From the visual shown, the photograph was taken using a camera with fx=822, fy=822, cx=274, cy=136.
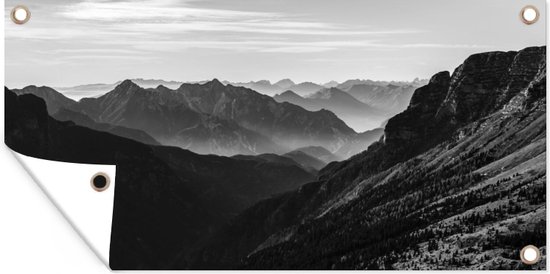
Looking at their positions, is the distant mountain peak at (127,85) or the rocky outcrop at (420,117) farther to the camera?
the rocky outcrop at (420,117)

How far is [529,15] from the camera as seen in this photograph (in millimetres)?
10961

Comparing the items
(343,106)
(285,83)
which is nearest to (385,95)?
(343,106)

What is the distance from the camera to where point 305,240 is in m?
13.7

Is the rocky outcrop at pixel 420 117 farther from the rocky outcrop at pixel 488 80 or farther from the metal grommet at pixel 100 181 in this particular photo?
the metal grommet at pixel 100 181

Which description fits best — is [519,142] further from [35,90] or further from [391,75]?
[35,90]

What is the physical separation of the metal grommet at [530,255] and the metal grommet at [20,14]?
23.8ft

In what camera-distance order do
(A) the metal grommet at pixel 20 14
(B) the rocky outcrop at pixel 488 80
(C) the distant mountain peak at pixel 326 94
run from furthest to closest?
(B) the rocky outcrop at pixel 488 80 < (C) the distant mountain peak at pixel 326 94 < (A) the metal grommet at pixel 20 14

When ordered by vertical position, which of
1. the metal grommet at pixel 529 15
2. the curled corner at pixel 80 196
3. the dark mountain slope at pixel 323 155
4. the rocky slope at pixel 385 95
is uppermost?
the metal grommet at pixel 529 15

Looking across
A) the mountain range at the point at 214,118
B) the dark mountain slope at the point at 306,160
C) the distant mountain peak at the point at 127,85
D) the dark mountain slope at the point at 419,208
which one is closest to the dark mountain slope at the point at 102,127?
the mountain range at the point at 214,118

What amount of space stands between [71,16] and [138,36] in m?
0.93

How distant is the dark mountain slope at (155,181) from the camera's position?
1104 centimetres

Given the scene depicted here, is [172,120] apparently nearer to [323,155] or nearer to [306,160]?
[306,160]

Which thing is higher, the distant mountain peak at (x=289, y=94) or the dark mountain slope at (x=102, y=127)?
the distant mountain peak at (x=289, y=94)

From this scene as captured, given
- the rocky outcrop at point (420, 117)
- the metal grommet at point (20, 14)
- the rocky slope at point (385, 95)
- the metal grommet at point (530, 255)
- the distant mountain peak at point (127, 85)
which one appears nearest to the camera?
the metal grommet at point (530, 255)
